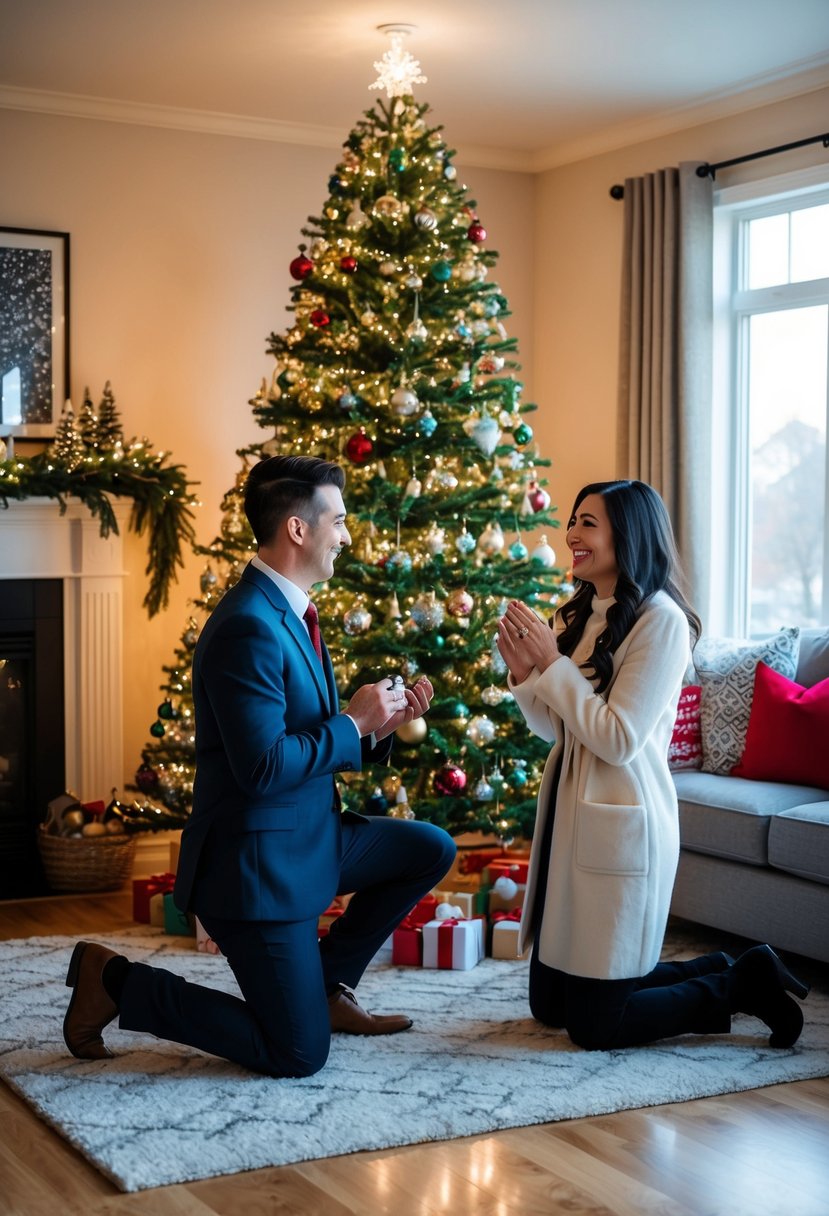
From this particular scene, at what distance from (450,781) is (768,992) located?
1344mm

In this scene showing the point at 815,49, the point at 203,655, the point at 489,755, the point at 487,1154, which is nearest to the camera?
the point at 487,1154

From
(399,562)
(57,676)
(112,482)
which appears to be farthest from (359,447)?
(57,676)

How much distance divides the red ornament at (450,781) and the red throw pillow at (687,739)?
28.0 inches

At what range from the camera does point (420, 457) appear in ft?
15.2

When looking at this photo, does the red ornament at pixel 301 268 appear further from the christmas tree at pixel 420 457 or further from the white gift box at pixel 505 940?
the white gift box at pixel 505 940

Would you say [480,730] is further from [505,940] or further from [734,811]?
[734,811]

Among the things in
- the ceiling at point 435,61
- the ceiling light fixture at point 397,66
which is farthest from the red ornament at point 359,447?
the ceiling at point 435,61

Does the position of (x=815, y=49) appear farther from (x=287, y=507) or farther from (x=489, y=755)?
(x=287, y=507)

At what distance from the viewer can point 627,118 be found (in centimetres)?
594

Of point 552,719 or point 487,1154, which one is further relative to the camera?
point 552,719

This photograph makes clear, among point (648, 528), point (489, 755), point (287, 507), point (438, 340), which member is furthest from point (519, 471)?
point (287, 507)

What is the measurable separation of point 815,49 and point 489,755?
2.65 meters

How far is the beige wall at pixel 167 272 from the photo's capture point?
564 centimetres

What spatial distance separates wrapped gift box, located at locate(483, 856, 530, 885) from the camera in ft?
14.5
